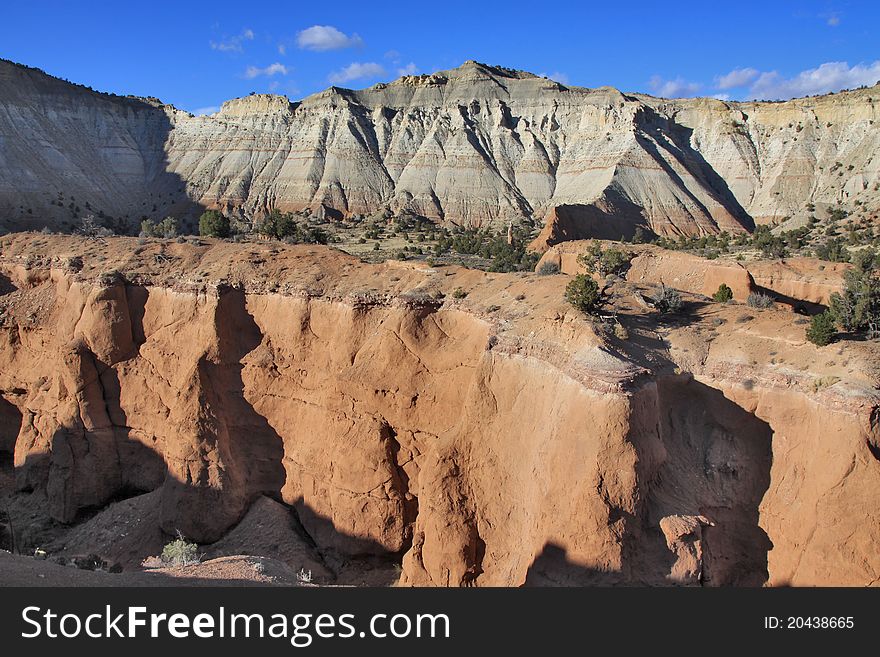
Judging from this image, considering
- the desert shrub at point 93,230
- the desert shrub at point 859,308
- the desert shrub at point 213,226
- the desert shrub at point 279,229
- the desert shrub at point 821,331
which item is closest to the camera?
the desert shrub at point 821,331

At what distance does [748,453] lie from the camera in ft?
46.1

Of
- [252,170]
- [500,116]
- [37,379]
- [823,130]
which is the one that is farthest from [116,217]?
[823,130]

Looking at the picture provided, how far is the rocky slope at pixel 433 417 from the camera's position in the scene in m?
13.0

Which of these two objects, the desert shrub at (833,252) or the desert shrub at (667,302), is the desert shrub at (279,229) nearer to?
the desert shrub at (667,302)

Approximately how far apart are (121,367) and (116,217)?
196 feet

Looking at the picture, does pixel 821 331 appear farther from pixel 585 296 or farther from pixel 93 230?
pixel 93 230

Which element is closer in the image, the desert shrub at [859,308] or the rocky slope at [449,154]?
the desert shrub at [859,308]

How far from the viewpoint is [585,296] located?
16.2m

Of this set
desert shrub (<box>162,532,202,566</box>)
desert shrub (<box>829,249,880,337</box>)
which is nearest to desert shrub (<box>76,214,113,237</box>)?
desert shrub (<box>162,532,202,566</box>)

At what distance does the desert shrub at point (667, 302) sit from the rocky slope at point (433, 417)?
0.51 metres

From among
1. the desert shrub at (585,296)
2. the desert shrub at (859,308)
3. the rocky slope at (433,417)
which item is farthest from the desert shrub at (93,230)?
the desert shrub at (859,308)

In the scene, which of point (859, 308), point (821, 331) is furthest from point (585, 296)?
point (859, 308)

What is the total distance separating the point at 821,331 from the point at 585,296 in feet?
17.5

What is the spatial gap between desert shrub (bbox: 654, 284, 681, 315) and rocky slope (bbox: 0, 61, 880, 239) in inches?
1678
